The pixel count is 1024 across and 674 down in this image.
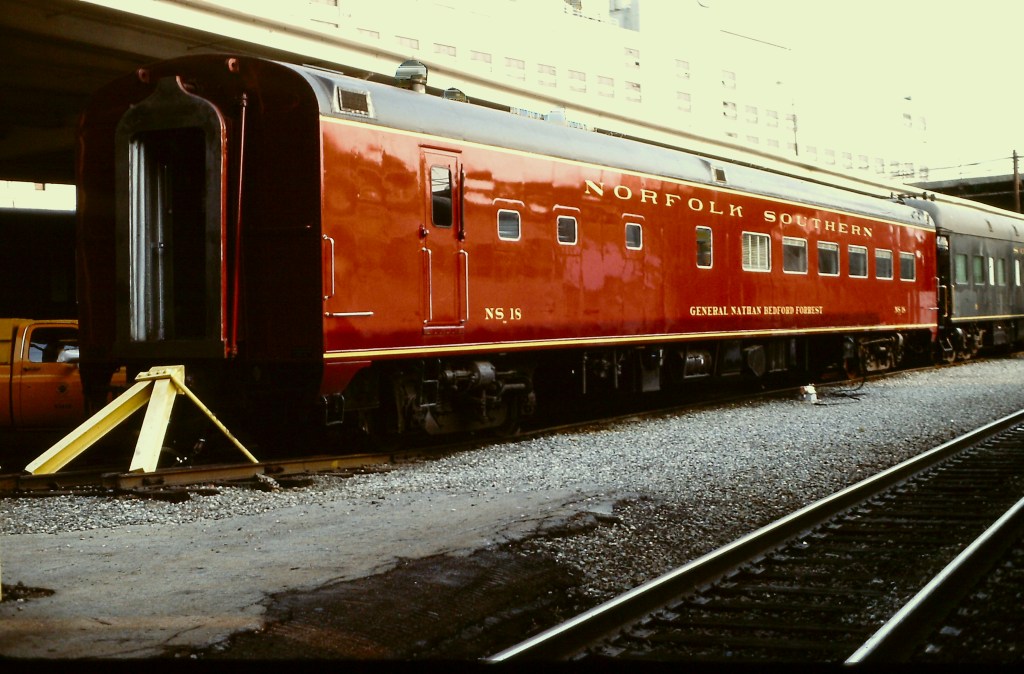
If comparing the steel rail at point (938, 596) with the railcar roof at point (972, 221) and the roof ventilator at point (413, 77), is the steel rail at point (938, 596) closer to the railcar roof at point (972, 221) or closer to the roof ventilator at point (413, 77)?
the roof ventilator at point (413, 77)

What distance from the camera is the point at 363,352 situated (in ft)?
31.0

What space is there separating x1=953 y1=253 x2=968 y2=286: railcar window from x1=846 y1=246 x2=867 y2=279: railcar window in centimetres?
511

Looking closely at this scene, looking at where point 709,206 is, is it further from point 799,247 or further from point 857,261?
point 857,261

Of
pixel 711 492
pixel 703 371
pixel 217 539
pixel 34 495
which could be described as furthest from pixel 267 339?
pixel 703 371

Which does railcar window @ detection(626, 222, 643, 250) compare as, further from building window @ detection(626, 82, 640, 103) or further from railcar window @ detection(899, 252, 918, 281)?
building window @ detection(626, 82, 640, 103)

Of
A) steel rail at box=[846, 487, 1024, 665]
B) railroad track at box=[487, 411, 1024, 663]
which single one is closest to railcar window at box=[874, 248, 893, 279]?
railroad track at box=[487, 411, 1024, 663]

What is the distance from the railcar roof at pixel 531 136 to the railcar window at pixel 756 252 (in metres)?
0.64

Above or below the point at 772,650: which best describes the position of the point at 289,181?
above

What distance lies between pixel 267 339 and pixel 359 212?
4.32 feet

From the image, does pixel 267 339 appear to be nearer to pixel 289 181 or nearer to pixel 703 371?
pixel 289 181

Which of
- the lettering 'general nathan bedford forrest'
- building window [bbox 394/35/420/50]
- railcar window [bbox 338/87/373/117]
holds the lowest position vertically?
the lettering 'general nathan bedford forrest'

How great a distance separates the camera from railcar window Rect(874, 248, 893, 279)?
19.4 metres

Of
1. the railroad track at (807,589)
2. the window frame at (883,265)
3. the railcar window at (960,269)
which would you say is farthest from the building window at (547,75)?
the railroad track at (807,589)

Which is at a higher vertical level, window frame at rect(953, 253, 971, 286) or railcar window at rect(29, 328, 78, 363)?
window frame at rect(953, 253, 971, 286)
